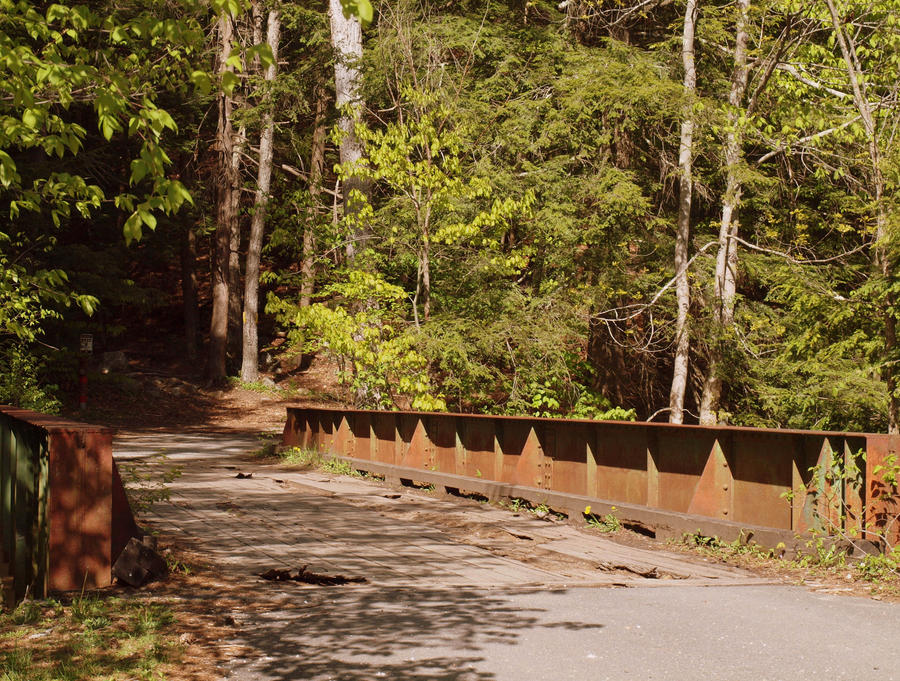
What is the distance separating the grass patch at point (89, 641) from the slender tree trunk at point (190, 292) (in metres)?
35.9

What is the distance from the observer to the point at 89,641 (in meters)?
5.54

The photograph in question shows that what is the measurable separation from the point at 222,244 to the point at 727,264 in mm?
22932

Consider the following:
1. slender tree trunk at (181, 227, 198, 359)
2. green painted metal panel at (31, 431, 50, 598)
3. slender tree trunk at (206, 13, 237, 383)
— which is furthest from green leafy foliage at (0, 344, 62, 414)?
slender tree trunk at (181, 227, 198, 359)

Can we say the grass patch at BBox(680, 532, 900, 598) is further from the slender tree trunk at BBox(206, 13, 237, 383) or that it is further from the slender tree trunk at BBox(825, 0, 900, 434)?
the slender tree trunk at BBox(206, 13, 237, 383)

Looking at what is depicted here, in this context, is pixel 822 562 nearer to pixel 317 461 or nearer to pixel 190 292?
pixel 317 461

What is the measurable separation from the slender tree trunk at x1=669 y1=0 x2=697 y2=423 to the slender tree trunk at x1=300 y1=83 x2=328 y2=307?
8.08 meters

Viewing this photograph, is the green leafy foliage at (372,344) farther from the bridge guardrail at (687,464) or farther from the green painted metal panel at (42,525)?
the green painted metal panel at (42,525)

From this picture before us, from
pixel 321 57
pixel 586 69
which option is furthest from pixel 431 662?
pixel 321 57

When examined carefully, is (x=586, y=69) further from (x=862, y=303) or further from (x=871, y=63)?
(x=862, y=303)

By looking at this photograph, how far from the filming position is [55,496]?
6.74m

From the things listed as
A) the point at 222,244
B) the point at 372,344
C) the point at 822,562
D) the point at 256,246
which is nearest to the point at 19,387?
the point at 372,344

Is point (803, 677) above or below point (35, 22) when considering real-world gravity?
below

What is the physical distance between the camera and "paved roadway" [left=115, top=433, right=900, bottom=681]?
5230 mm

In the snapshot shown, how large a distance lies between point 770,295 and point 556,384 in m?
5.05
